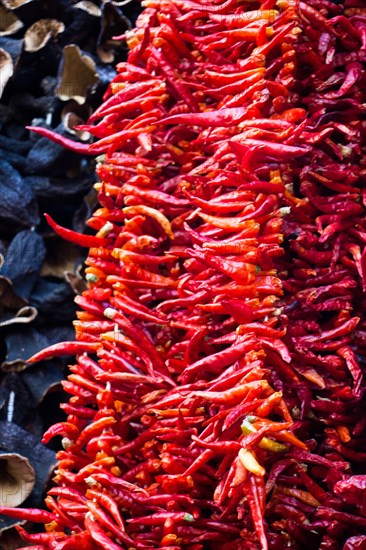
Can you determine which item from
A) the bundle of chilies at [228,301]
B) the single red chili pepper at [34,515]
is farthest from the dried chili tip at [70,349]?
the single red chili pepper at [34,515]

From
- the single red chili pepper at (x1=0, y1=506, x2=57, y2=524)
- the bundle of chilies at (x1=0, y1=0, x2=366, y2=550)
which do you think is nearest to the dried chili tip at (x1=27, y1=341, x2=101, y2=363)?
the bundle of chilies at (x1=0, y1=0, x2=366, y2=550)

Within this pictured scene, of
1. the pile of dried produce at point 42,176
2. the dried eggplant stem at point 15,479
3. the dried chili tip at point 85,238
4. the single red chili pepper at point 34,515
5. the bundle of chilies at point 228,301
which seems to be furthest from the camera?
the pile of dried produce at point 42,176

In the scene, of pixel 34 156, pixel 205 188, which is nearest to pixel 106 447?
pixel 205 188

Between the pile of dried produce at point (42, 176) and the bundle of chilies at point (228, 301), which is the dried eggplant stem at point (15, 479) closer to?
the pile of dried produce at point (42, 176)

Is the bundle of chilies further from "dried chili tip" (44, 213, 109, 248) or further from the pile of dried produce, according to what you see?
the pile of dried produce

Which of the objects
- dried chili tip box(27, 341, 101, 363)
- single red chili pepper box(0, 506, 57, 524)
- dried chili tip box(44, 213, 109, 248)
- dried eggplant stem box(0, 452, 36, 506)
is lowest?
dried eggplant stem box(0, 452, 36, 506)

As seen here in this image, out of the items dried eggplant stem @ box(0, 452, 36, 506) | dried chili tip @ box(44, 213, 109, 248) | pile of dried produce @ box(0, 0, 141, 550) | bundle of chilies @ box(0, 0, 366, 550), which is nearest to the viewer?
bundle of chilies @ box(0, 0, 366, 550)

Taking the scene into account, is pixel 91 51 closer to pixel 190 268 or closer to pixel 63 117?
pixel 63 117

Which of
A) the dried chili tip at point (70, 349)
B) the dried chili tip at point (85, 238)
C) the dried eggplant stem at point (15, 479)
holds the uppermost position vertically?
the dried chili tip at point (85, 238)

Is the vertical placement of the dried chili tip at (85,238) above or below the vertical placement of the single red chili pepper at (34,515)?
above
